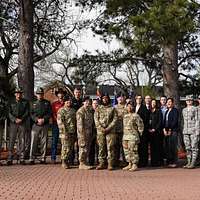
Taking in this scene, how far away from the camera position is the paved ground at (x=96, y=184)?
30.0 feet

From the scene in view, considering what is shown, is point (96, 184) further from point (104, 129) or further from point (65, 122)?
point (65, 122)

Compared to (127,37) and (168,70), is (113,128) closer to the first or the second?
(127,37)

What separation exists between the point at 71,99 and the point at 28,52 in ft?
12.7

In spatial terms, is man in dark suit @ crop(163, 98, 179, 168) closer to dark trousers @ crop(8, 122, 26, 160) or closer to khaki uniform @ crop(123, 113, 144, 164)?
khaki uniform @ crop(123, 113, 144, 164)

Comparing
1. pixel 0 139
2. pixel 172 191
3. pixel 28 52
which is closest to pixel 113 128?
pixel 0 139

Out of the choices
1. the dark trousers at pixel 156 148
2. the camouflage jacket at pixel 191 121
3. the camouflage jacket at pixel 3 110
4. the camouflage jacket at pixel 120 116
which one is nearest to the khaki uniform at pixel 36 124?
the camouflage jacket at pixel 3 110

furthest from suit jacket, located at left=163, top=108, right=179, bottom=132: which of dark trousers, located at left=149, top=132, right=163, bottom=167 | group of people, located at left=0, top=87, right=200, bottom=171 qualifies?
dark trousers, located at left=149, top=132, right=163, bottom=167

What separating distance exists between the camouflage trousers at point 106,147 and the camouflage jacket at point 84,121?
1.23 ft

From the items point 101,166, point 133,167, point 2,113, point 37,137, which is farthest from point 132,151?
point 2,113

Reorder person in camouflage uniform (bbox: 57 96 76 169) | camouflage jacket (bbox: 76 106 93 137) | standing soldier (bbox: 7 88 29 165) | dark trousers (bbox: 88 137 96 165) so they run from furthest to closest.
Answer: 1. standing soldier (bbox: 7 88 29 165)
2. dark trousers (bbox: 88 137 96 165)
3. person in camouflage uniform (bbox: 57 96 76 169)
4. camouflage jacket (bbox: 76 106 93 137)

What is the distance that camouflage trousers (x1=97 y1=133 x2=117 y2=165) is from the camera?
44.5ft

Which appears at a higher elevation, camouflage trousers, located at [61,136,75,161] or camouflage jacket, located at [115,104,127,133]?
camouflage jacket, located at [115,104,127,133]

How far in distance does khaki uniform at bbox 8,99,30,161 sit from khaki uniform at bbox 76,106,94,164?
1.67 metres

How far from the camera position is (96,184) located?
1059cm
